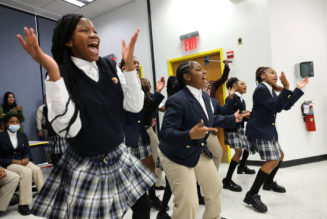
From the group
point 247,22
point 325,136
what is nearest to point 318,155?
point 325,136

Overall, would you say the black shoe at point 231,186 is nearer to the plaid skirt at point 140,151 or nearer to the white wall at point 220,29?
the plaid skirt at point 140,151

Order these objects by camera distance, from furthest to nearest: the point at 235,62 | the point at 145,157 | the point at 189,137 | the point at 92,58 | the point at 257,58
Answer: the point at 235,62, the point at 257,58, the point at 145,157, the point at 189,137, the point at 92,58

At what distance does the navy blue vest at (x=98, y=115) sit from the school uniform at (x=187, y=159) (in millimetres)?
540

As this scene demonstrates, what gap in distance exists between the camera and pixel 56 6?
5.95 meters

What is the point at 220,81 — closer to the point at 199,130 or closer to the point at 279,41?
the point at 279,41

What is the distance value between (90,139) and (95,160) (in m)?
0.11

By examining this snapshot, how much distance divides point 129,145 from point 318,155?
3.66 metres

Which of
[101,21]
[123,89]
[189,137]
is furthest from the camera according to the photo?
[101,21]

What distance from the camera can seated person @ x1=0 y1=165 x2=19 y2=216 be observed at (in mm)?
2812

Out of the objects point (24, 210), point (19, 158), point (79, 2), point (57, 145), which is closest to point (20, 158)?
point (19, 158)

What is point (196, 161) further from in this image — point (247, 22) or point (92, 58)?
point (247, 22)

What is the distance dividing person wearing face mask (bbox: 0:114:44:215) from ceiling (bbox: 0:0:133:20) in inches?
147

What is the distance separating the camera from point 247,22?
4.17 meters

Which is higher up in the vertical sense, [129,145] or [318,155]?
[129,145]
